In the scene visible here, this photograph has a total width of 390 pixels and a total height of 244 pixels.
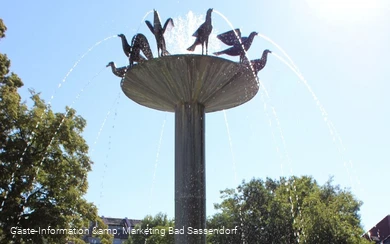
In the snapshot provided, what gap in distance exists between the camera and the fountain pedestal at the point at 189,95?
915 cm

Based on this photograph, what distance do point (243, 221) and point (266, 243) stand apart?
7.09 feet

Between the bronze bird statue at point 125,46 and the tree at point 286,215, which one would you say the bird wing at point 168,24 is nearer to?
the bronze bird statue at point 125,46

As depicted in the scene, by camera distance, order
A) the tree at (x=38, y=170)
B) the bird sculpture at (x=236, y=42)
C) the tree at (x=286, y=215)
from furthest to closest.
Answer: the tree at (x=286, y=215), the tree at (x=38, y=170), the bird sculpture at (x=236, y=42)

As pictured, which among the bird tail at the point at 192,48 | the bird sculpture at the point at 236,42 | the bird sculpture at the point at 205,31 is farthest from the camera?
the bird sculpture at the point at 236,42

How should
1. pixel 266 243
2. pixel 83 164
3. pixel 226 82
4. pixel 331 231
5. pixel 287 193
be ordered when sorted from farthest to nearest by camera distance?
pixel 287 193
pixel 266 243
pixel 331 231
pixel 83 164
pixel 226 82

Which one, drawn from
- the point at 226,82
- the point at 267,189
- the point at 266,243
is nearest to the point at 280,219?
the point at 266,243

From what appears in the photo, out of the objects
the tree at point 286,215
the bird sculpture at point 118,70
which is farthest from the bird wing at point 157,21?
the tree at point 286,215

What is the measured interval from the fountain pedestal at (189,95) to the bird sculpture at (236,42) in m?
0.35

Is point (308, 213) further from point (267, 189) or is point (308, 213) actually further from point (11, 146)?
point (11, 146)

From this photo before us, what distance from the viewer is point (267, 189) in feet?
107

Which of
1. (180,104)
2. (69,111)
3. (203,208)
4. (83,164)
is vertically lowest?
(203,208)

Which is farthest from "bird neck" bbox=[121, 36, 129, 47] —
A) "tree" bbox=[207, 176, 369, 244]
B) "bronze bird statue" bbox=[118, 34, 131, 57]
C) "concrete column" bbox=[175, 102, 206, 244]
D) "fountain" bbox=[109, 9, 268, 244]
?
"tree" bbox=[207, 176, 369, 244]

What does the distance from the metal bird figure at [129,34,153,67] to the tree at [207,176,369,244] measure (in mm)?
20434

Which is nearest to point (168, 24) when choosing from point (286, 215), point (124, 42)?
point (124, 42)
